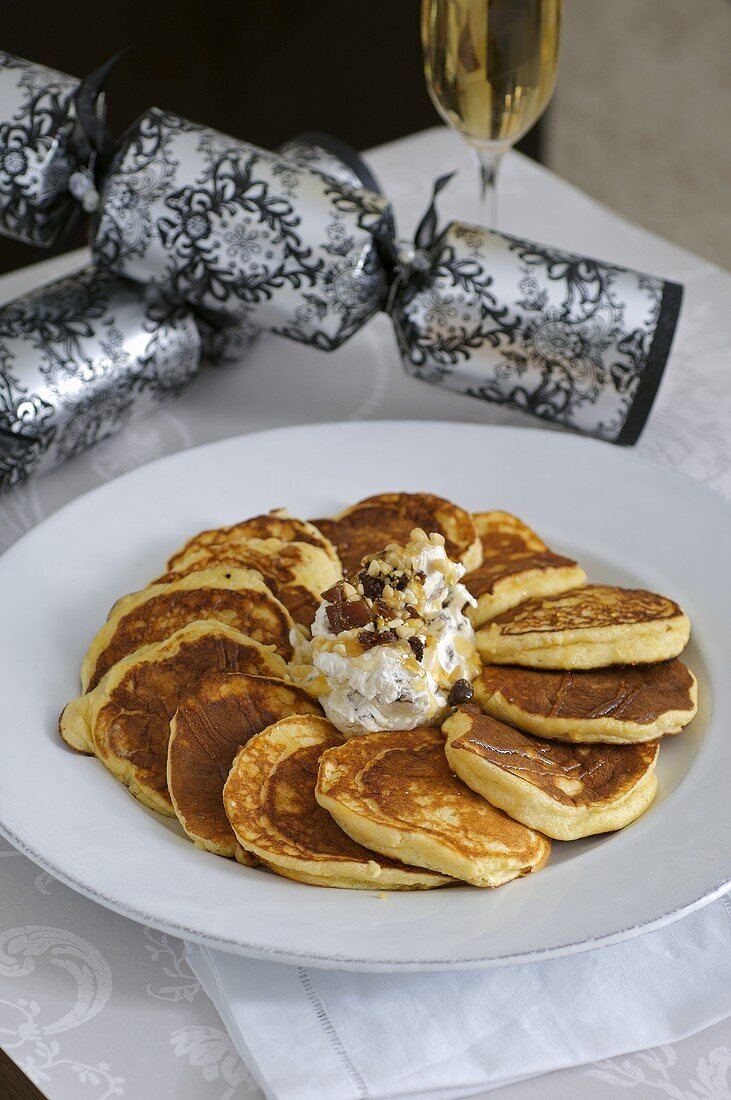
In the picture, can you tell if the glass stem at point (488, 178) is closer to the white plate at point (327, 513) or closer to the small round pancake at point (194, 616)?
the white plate at point (327, 513)

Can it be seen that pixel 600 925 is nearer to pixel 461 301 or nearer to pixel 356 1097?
pixel 356 1097

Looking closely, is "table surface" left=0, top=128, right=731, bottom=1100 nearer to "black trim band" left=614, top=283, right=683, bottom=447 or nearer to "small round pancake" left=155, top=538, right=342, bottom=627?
"black trim band" left=614, top=283, right=683, bottom=447

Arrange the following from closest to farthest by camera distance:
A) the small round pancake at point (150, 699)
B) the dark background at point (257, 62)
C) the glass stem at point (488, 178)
Result: the small round pancake at point (150, 699) → the glass stem at point (488, 178) → the dark background at point (257, 62)

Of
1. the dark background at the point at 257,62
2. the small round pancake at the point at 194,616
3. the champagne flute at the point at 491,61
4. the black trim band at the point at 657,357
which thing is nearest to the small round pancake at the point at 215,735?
the small round pancake at the point at 194,616

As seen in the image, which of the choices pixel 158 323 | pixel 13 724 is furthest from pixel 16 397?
pixel 13 724

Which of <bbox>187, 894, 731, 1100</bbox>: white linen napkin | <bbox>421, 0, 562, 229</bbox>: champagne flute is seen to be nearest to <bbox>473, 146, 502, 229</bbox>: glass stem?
<bbox>421, 0, 562, 229</bbox>: champagne flute

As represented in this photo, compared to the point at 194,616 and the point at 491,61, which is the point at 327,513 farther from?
the point at 491,61

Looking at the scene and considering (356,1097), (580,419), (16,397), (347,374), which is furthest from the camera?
(347,374)
